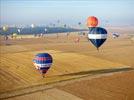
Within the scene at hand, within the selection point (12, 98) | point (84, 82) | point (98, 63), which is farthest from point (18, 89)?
point (98, 63)

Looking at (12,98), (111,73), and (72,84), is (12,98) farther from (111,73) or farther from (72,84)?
(111,73)

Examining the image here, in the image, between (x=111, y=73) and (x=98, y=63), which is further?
(x=98, y=63)

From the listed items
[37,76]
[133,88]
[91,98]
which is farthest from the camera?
[37,76]

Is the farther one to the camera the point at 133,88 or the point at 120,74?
the point at 120,74

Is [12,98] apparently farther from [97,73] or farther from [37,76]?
[97,73]

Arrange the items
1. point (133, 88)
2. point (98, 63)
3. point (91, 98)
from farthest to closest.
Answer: point (98, 63) < point (133, 88) < point (91, 98)

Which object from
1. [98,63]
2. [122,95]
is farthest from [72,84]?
[98,63]

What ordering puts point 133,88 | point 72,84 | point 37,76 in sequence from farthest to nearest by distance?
point 37,76 < point 72,84 < point 133,88

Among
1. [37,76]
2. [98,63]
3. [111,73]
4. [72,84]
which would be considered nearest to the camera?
[72,84]
